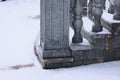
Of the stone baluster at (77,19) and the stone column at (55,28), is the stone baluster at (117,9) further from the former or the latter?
the stone column at (55,28)

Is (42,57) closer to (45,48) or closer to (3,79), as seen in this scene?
(45,48)

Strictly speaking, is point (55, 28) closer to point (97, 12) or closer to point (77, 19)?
point (77, 19)

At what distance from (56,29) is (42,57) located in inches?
12.4

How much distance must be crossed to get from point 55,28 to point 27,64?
1.66 ft

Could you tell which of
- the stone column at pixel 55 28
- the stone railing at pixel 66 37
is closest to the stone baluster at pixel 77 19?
the stone railing at pixel 66 37

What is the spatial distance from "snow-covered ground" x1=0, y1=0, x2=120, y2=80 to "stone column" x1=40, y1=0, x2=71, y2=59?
18 centimetres

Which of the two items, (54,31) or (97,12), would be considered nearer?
(54,31)

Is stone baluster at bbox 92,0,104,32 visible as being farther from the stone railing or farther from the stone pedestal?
the stone pedestal

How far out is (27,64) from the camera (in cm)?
329

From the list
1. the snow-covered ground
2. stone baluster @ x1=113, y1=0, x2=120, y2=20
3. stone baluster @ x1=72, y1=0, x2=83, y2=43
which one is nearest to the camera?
the snow-covered ground

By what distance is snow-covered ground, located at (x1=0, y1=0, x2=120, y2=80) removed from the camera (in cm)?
303

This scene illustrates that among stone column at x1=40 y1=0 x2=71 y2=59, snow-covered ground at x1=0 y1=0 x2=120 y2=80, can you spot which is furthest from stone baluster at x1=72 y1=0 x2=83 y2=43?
snow-covered ground at x1=0 y1=0 x2=120 y2=80

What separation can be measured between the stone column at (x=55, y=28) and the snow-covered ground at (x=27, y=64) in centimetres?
18

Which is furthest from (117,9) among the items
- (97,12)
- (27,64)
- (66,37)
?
(27,64)
